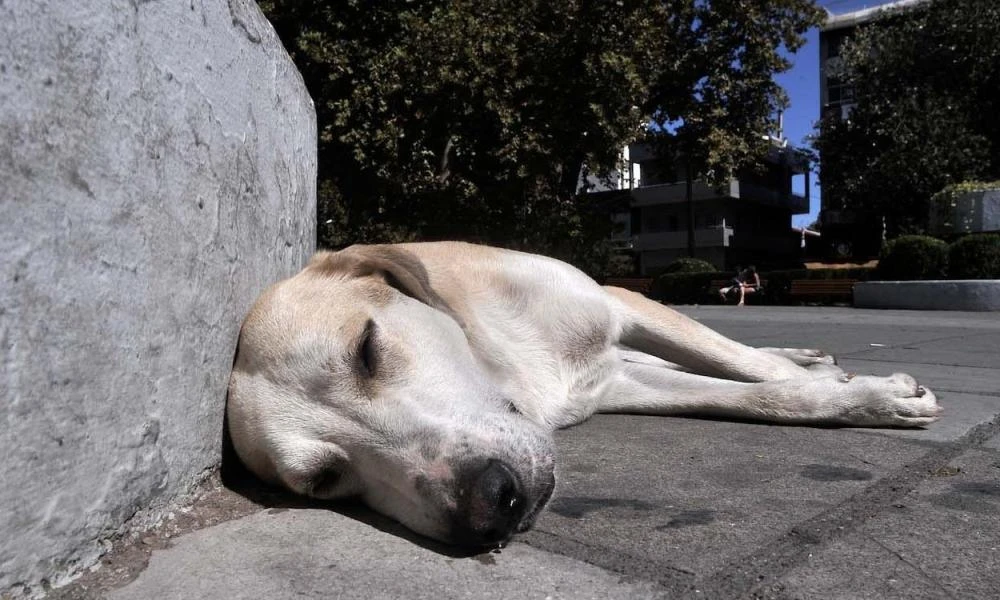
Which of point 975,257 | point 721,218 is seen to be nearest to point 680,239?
point 721,218

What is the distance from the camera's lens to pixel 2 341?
1432mm

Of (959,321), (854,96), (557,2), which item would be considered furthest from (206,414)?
(854,96)

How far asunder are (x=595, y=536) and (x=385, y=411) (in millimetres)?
721

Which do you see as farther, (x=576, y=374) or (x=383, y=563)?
(x=576, y=374)

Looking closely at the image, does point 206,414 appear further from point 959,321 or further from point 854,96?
point 854,96

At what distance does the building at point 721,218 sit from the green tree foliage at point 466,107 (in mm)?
34667

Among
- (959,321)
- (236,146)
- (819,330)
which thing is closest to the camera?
(236,146)

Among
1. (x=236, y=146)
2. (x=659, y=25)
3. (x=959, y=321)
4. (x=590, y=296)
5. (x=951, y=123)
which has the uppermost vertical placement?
(x=659, y=25)

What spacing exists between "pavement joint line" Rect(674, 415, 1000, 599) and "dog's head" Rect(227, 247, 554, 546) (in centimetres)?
52

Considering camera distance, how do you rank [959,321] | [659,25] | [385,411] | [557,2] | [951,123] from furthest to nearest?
[951,123]
[659,25]
[557,2]
[959,321]
[385,411]

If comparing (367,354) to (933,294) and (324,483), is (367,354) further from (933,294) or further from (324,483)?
(933,294)

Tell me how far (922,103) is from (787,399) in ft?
90.3

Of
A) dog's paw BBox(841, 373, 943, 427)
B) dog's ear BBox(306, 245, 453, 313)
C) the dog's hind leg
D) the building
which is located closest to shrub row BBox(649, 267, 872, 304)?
the dog's hind leg

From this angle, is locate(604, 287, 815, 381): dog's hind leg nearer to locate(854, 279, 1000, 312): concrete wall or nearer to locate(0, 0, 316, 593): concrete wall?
locate(0, 0, 316, 593): concrete wall
